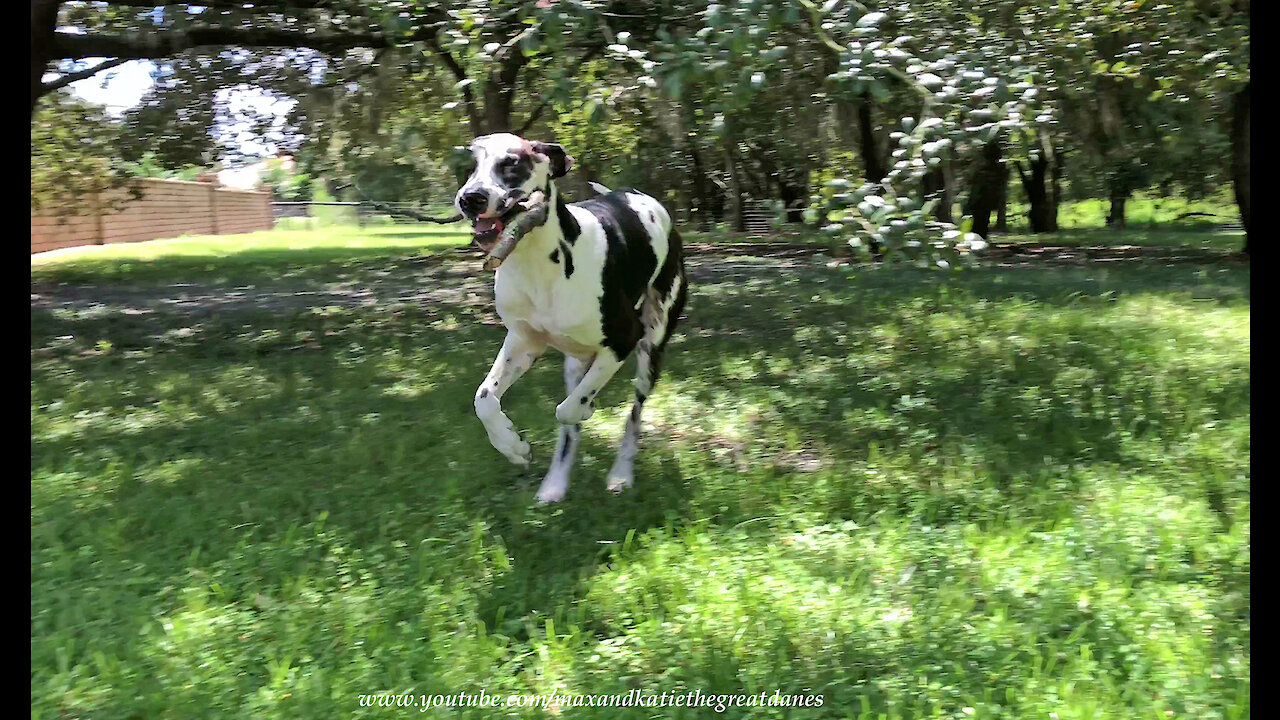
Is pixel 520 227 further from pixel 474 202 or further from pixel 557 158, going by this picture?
pixel 557 158

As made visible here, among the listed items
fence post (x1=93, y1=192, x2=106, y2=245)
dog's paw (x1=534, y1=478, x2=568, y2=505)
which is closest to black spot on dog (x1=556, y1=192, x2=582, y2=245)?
dog's paw (x1=534, y1=478, x2=568, y2=505)

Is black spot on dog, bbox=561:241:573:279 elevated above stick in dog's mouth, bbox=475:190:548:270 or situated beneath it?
situated beneath

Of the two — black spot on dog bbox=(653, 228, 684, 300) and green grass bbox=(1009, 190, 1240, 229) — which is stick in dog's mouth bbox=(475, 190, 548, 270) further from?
green grass bbox=(1009, 190, 1240, 229)

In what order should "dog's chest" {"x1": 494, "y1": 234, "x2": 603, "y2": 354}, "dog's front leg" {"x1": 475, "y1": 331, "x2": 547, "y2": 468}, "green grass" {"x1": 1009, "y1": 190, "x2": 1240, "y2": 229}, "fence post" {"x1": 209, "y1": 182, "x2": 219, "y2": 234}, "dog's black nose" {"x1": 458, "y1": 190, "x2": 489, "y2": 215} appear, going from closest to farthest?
"dog's black nose" {"x1": 458, "y1": 190, "x2": 489, "y2": 215}
"dog's chest" {"x1": 494, "y1": 234, "x2": 603, "y2": 354}
"dog's front leg" {"x1": 475, "y1": 331, "x2": 547, "y2": 468}
"green grass" {"x1": 1009, "y1": 190, "x2": 1240, "y2": 229}
"fence post" {"x1": 209, "y1": 182, "x2": 219, "y2": 234}

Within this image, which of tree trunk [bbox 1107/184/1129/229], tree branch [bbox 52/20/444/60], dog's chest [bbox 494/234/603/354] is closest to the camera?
dog's chest [bbox 494/234/603/354]

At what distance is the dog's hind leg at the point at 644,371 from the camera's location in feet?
16.3

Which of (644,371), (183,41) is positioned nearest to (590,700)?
(644,371)

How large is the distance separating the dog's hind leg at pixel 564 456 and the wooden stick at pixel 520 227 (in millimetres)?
1013

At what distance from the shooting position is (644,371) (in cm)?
518

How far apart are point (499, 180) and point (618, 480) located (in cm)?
185

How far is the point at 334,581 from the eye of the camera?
3.69 meters

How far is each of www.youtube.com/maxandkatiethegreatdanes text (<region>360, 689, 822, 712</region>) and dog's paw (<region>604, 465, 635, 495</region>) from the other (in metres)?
1.93

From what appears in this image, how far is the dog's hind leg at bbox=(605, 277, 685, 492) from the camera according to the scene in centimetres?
495
